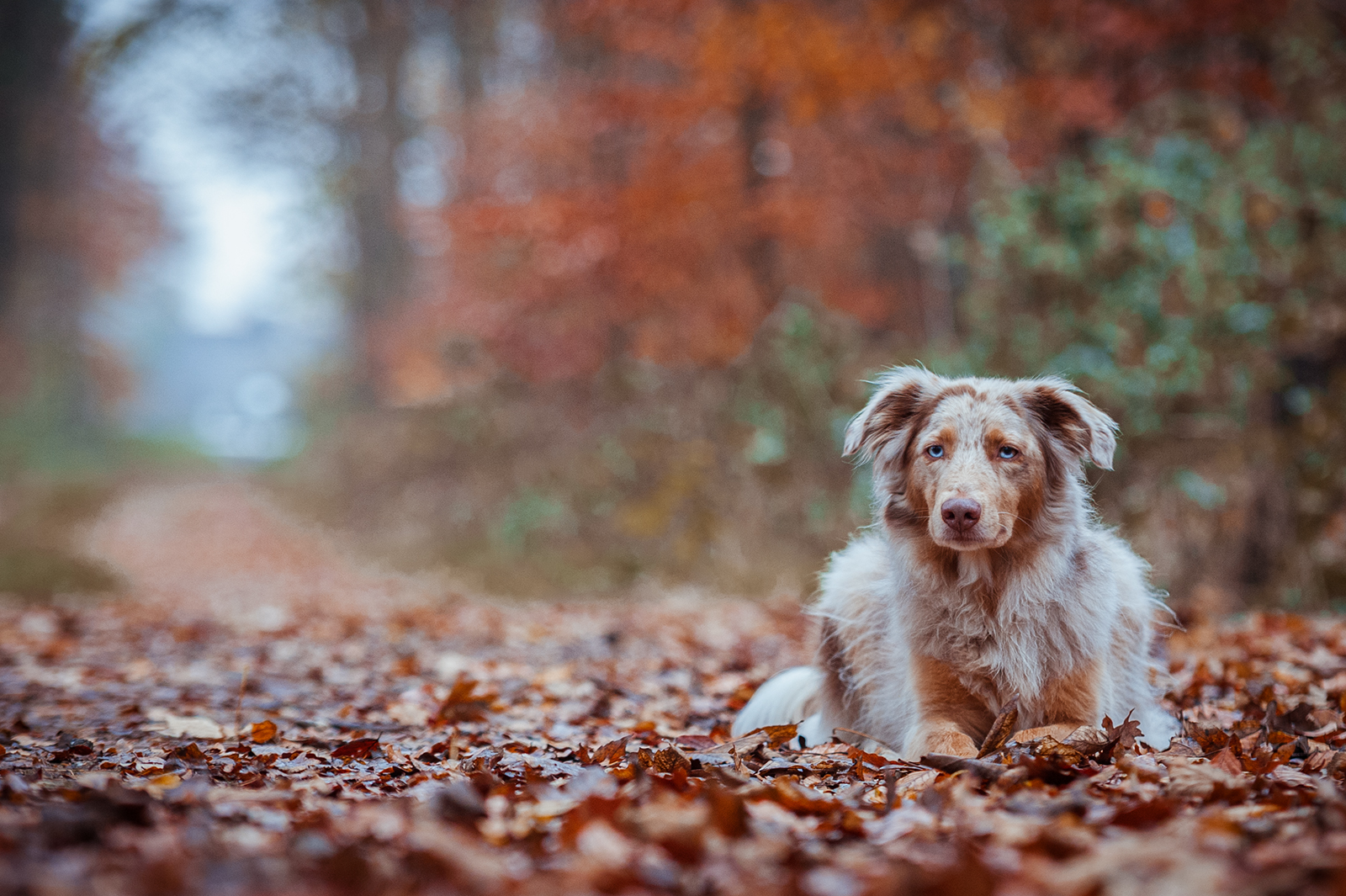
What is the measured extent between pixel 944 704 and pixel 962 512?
796 mm

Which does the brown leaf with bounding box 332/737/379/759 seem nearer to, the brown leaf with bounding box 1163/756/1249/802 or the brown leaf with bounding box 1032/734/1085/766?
the brown leaf with bounding box 1032/734/1085/766

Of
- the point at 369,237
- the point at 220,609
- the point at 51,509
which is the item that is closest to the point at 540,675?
the point at 220,609

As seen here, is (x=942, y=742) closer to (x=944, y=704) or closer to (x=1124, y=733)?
(x=944, y=704)

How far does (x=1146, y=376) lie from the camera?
7.66m

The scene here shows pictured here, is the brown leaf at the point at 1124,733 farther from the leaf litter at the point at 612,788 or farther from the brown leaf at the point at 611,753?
the brown leaf at the point at 611,753

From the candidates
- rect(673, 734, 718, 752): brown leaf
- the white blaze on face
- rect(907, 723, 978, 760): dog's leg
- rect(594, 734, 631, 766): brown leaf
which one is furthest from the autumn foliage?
rect(594, 734, 631, 766): brown leaf

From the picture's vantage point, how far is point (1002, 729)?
137 inches

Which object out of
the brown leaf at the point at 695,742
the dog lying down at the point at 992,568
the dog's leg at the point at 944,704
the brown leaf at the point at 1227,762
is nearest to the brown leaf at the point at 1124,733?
the dog lying down at the point at 992,568

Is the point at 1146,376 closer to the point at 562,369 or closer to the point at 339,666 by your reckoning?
the point at 339,666

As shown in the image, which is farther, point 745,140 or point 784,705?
point 745,140

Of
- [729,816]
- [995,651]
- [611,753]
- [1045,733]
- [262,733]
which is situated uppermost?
[995,651]

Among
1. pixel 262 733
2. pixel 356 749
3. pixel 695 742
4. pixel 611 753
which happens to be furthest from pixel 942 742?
pixel 262 733

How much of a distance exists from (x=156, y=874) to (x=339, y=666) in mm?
4384

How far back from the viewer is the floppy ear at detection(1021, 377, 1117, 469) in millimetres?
3600
